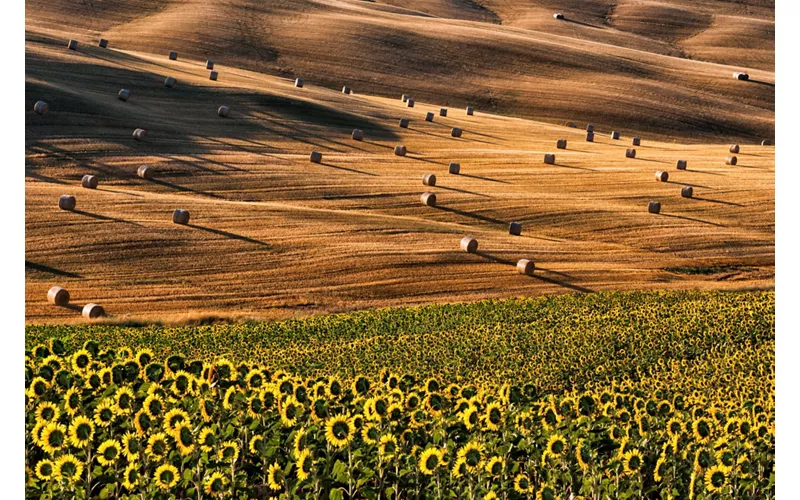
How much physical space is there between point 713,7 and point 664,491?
13481 cm

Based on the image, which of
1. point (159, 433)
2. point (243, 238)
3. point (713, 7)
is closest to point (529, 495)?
point (159, 433)

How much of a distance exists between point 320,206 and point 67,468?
93.1 ft

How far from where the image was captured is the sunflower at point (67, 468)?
25.9 feet

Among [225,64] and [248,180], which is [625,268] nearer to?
[248,180]

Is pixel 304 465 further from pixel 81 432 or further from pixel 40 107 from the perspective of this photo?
pixel 40 107

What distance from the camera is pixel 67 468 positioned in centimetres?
792

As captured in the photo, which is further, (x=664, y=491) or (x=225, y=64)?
(x=225, y=64)

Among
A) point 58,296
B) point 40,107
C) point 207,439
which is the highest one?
point 40,107

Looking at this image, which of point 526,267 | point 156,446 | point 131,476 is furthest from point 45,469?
point 526,267

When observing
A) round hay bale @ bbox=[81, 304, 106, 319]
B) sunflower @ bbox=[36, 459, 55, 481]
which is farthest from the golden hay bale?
sunflower @ bbox=[36, 459, 55, 481]

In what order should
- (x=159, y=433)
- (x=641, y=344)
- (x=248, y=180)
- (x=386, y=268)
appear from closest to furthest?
(x=159, y=433)
(x=641, y=344)
(x=386, y=268)
(x=248, y=180)

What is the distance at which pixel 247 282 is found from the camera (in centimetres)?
2770

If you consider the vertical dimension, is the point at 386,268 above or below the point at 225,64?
below

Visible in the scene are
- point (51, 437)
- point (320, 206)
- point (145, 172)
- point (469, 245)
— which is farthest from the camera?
point (145, 172)
